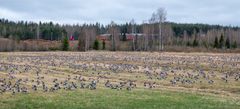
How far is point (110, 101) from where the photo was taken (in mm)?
19469

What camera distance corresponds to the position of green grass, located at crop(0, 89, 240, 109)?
18.2m

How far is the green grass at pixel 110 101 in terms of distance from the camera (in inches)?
A: 718

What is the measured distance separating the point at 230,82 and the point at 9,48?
324 feet

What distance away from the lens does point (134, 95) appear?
72.0 feet

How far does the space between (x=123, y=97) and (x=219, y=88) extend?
30.7ft

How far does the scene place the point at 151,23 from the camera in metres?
142

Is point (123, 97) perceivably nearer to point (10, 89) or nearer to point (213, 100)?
point (213, 100)

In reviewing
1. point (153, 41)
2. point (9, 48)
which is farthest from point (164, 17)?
point (9, 48)

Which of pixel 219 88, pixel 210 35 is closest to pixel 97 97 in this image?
pixel 219 88

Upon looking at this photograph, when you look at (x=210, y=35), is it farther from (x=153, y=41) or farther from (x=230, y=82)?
(x=230, y=82)

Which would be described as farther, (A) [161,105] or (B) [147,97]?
(B) [147,97]

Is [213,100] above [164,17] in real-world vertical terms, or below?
below

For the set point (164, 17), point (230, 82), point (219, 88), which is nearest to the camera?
point (219, 88)

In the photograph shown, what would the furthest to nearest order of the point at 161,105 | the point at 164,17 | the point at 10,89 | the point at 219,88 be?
the point at 164,17 < the point at 219,88 < the point at 10,89 < the point at 161,105
